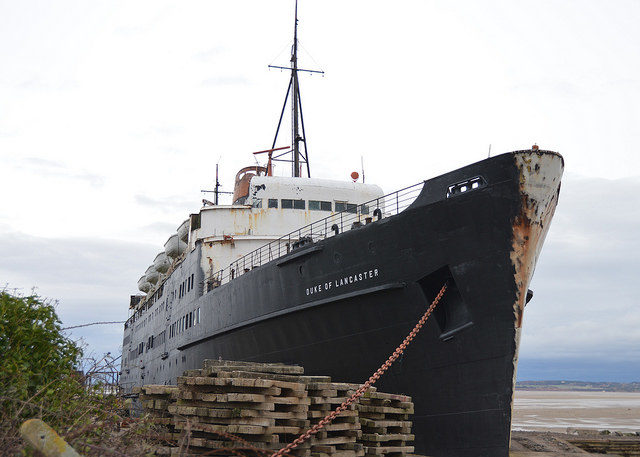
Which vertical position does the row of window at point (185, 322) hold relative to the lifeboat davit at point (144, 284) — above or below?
below

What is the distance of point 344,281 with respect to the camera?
36.6 ft

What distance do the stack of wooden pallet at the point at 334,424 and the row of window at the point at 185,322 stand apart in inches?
463

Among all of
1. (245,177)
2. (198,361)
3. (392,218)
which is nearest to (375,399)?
(392,218)

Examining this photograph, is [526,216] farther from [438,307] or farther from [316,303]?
[316,303]

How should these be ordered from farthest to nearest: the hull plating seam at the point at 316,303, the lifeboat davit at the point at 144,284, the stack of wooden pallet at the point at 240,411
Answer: the lifeboat davit at the point at 144,284, the hull plating seam at the point at 316,303, the stack of wooden pallet at the point at 240,411

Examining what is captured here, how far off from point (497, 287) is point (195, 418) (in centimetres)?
508

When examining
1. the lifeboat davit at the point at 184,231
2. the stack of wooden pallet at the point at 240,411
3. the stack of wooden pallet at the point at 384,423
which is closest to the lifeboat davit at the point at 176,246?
the lifeboat davit at the point at 184,231

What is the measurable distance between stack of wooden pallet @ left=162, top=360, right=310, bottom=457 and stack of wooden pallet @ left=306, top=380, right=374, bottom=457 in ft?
0.79

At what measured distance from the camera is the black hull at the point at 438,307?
920 centimetres

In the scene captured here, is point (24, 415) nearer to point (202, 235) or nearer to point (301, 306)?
point (301, 306)

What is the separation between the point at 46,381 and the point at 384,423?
415cm

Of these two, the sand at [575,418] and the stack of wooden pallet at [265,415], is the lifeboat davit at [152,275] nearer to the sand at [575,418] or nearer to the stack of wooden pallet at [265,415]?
the sand at [575,418]

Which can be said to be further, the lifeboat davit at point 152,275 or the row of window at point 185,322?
the lifeboat davit at point 152,275

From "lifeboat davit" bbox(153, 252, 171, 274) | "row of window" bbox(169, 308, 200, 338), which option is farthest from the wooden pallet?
"lifeboat davit" bbox(153, 252, 171, 274)
